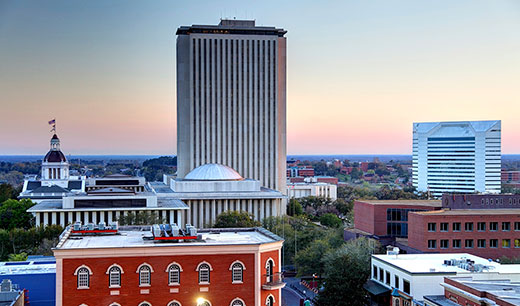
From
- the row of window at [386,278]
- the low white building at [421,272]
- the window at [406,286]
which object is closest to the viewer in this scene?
the low white building at [421,272]

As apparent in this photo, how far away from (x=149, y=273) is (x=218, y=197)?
80500 millimetres

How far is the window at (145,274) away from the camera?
47531 mm

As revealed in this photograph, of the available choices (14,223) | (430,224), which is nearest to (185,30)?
(14,223)

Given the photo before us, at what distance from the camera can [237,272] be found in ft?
160

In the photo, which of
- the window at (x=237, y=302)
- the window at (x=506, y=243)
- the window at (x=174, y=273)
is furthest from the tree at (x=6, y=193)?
the window at (x=237, y=302)

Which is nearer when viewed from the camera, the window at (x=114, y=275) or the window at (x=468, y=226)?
the window at (x=114, y=275)

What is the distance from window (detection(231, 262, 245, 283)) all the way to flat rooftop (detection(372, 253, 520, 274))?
17.7m

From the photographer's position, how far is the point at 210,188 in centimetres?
12975

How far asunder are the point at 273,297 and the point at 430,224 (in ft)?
116

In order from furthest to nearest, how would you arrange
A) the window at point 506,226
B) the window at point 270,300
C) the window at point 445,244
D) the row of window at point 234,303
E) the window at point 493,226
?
1. the window at point 506,226
2. the window at point 493,226
3. the window at point 445,244
4. the window at point 270,300
5. the row of window at point 234,303

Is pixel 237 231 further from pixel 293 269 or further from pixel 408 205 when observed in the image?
pixel 408 205

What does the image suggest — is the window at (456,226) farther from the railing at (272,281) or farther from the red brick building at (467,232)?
the railing at (272,281)

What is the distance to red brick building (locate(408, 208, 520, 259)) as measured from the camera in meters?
80.3

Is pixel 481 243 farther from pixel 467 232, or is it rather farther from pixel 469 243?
pixel 467 232
